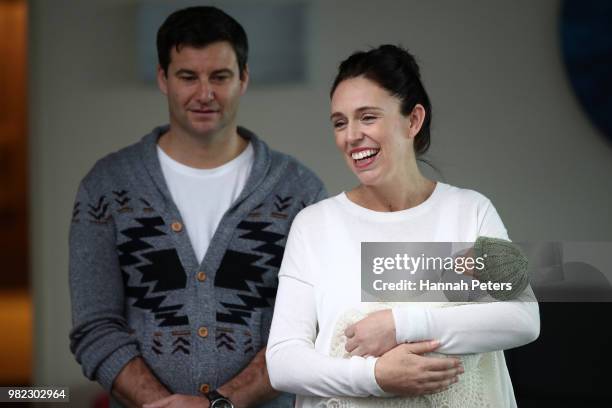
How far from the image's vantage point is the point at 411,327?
1.60m

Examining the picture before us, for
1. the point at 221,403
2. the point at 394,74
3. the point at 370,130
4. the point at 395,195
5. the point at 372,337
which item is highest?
the point at 394,74

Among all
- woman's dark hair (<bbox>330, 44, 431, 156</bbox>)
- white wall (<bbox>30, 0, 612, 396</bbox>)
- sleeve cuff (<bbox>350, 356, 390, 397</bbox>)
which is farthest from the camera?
white wall (<bbox>30, 0, 612, 396</bbox>)

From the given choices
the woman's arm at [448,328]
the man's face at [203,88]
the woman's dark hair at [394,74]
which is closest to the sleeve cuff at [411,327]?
the woman's arm at [448,328]

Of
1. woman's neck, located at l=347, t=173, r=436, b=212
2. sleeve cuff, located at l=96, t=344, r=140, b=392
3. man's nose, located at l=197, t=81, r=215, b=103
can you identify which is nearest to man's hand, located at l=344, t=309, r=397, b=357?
woman's neck, located at l=347, t=173, r=436, b=212

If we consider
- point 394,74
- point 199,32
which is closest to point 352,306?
point 394,74

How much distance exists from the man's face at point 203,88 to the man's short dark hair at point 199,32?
0.01 metres

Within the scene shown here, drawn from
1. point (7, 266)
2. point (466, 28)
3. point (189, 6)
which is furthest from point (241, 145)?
point (7, 266)

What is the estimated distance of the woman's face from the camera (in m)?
1.66

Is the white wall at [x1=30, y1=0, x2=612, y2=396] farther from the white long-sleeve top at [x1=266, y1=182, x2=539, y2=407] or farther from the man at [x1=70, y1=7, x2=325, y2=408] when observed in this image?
the white long-sleeve top at [x1=266, y1=182, x2=539, y2=407]

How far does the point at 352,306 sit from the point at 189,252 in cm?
35

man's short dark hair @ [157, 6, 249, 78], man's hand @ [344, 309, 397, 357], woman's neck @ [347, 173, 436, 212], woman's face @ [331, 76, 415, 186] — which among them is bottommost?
man's hand @ [344, 309, 397, 357]

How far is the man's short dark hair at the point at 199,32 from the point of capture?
1847 millimetres

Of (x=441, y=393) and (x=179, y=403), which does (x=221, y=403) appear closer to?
(x=179, y=403)

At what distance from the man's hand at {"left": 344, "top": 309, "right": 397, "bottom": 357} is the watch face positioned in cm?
29
